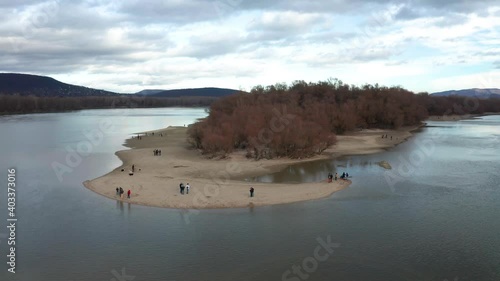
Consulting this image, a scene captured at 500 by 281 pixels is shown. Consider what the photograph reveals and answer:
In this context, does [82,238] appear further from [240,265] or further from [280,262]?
[280,262]

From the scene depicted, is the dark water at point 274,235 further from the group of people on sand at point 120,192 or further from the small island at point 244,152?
the small island at point 244,152

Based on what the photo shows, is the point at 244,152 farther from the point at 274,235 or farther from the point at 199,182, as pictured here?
the point at 274,235

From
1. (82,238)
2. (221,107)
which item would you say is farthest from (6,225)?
(221,107)
